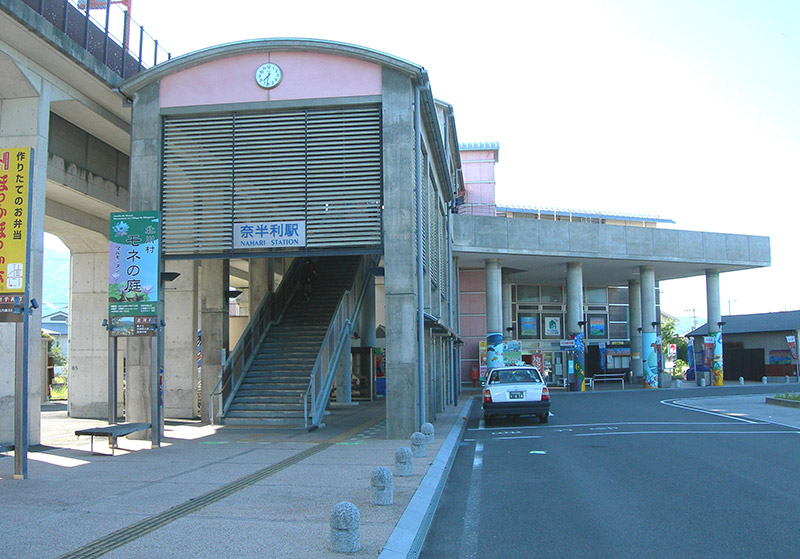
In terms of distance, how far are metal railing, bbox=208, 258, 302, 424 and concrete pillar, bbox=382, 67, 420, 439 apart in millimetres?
5145

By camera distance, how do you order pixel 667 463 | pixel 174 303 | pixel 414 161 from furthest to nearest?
pixel 174 303, pixel 414 161, pixel 667 463

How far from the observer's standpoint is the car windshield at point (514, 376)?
19.3m

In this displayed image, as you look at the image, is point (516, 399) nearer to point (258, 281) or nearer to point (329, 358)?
point (329, 358)

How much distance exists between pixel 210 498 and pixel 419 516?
105 inches

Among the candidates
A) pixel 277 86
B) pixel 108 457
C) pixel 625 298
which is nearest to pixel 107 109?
pixel 277 86

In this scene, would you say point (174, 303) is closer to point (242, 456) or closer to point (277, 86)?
point (277, 86)

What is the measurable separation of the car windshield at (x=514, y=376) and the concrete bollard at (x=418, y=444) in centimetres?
768

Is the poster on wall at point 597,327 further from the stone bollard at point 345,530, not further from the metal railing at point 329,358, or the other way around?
the stone bollard at point 345,530

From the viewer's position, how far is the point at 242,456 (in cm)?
1261

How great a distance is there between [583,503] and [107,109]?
47.3 feet

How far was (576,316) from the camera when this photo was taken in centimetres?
3919

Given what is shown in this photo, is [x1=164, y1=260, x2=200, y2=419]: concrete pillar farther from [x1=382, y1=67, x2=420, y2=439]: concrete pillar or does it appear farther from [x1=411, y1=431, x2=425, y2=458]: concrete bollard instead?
[x1=411, y1=431, x2=425, y2=458]: concrete bollard

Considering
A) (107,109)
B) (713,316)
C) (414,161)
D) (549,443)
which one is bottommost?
(549,443)

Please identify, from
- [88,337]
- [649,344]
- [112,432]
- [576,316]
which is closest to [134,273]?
[112,432]
